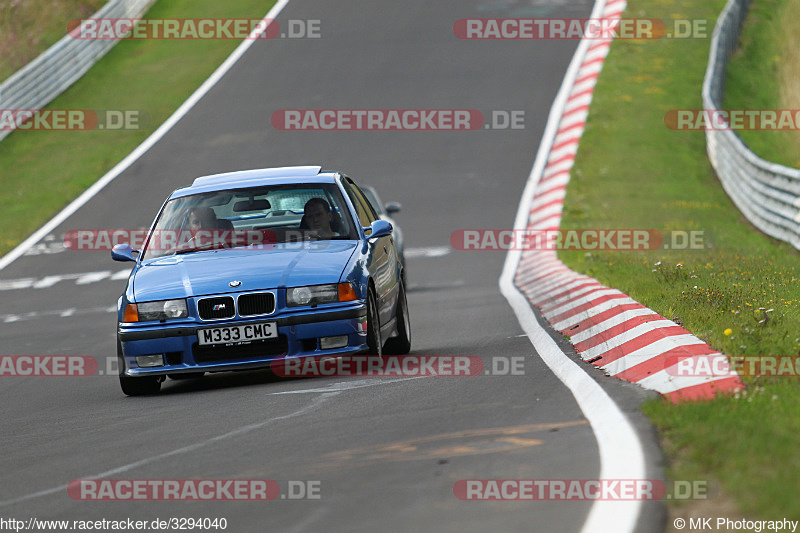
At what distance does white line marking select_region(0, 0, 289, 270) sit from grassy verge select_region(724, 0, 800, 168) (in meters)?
12.1

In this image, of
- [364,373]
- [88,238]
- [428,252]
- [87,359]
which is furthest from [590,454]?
[88,238]

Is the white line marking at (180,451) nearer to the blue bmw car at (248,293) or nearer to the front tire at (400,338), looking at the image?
the blue bmw car at (248,293)

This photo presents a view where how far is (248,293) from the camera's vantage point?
9133mm

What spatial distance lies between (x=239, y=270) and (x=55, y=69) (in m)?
21.8

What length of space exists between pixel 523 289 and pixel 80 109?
16.4 m

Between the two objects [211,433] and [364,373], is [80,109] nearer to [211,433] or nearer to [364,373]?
[364,373]

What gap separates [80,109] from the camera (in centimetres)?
2905

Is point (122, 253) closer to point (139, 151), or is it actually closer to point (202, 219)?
point (202, 219)

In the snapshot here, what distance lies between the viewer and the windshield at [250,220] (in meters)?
10.2
